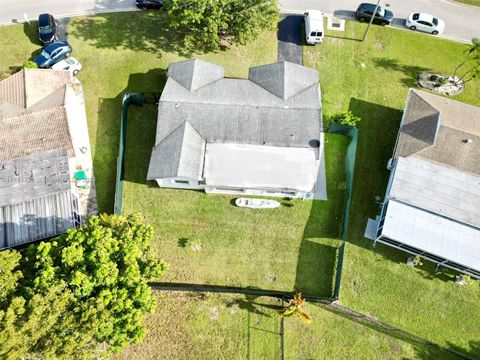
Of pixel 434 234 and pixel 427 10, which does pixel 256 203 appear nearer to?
pixel 434 234

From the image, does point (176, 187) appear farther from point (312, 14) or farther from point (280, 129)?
point (312, 14)

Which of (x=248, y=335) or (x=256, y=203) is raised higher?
(x=256, y=203)

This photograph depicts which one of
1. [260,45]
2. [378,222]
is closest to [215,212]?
[378,222]

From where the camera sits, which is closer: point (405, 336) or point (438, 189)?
point (405, 336)

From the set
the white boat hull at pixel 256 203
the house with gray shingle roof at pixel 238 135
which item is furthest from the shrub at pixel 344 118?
the white boat hull at pixel 256 203

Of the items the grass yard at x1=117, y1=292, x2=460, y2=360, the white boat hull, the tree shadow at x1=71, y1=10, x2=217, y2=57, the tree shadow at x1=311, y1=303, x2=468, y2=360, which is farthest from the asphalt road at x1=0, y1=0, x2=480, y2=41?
the tree shadow at x1=311, y1=303, x2=468, y2=360

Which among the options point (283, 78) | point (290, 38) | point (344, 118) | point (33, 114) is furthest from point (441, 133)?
point (33, 114)

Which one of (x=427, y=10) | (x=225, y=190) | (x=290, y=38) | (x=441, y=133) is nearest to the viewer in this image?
(x=225, y=190)
